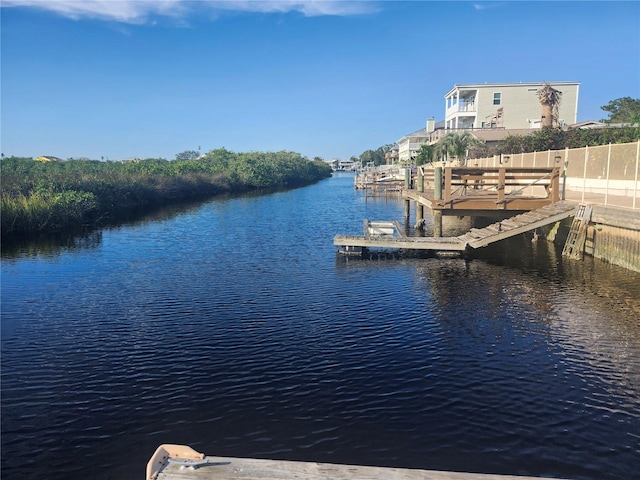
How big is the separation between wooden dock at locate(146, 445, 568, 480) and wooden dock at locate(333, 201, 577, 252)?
14.5 meters

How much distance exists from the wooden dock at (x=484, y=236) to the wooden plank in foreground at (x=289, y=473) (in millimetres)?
14455

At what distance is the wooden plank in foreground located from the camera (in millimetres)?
4918

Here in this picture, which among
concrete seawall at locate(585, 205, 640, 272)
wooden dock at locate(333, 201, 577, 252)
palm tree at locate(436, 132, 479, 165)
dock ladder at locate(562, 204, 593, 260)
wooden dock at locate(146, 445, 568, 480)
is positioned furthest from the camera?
palm tree at locate(436, 132, 479, 165)

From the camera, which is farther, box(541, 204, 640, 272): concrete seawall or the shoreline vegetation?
the shoreline vegetation

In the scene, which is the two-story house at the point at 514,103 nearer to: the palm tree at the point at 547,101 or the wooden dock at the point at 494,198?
the palm tree at the point at 547,101

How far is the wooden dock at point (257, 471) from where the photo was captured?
492 cm

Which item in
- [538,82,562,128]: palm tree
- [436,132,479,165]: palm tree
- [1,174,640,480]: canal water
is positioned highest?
[538,82,562,128]: palm tree

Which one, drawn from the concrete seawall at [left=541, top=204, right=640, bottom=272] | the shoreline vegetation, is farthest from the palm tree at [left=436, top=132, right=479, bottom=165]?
the concrete seawall at [left=541, top=204, right=640, bottom=272]

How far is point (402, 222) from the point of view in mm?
34062

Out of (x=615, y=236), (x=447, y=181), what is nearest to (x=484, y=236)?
(x=447, y=181)

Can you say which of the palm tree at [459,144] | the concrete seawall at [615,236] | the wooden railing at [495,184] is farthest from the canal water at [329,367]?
the palm tree at [459,144]

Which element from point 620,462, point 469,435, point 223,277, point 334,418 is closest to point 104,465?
point 334,418

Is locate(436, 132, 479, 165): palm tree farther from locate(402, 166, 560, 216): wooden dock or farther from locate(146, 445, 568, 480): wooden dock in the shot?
locate(146, 445, 568, 480): wooden dock

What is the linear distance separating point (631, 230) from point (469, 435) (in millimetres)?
11717
